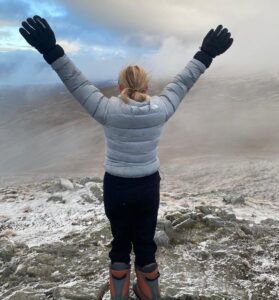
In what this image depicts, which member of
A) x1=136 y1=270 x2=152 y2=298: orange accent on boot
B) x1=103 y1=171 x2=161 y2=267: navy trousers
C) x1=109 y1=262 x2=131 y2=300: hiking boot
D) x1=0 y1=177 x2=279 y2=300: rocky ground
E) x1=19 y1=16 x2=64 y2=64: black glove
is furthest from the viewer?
x1=0 y1=177 x2=279 y2=300: rocky ground

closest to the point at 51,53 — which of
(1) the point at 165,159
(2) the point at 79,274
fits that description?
(2) the point at 79,274

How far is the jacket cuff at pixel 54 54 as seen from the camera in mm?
3867

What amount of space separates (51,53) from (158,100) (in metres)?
1.11

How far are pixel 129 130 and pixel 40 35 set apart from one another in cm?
120

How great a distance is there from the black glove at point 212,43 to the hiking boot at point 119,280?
238 cm

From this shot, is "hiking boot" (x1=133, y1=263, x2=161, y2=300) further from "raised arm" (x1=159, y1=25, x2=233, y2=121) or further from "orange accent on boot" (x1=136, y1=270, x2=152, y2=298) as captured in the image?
"raised arm" (x1=159, y1=25, x2=233, y2=121)

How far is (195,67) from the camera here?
4.34 meters

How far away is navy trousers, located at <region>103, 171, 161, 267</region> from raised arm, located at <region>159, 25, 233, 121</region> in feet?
2.62

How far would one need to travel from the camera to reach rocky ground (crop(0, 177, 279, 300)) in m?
5.45

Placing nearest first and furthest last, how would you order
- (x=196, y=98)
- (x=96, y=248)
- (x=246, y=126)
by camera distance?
(x=96, y=248), (x=246, y=126), (x=196, y=98)

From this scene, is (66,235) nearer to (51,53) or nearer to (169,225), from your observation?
(169,225)

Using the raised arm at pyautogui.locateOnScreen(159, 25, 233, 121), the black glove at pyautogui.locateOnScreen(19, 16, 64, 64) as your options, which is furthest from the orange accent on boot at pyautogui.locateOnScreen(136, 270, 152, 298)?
the black glove at pyautogui.locateOnScreen(19, 16, 64, 64)

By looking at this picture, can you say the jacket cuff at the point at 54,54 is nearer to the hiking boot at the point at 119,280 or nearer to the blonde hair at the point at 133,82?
the blonde hair at the point at 133,82

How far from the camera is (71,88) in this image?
3.95m
